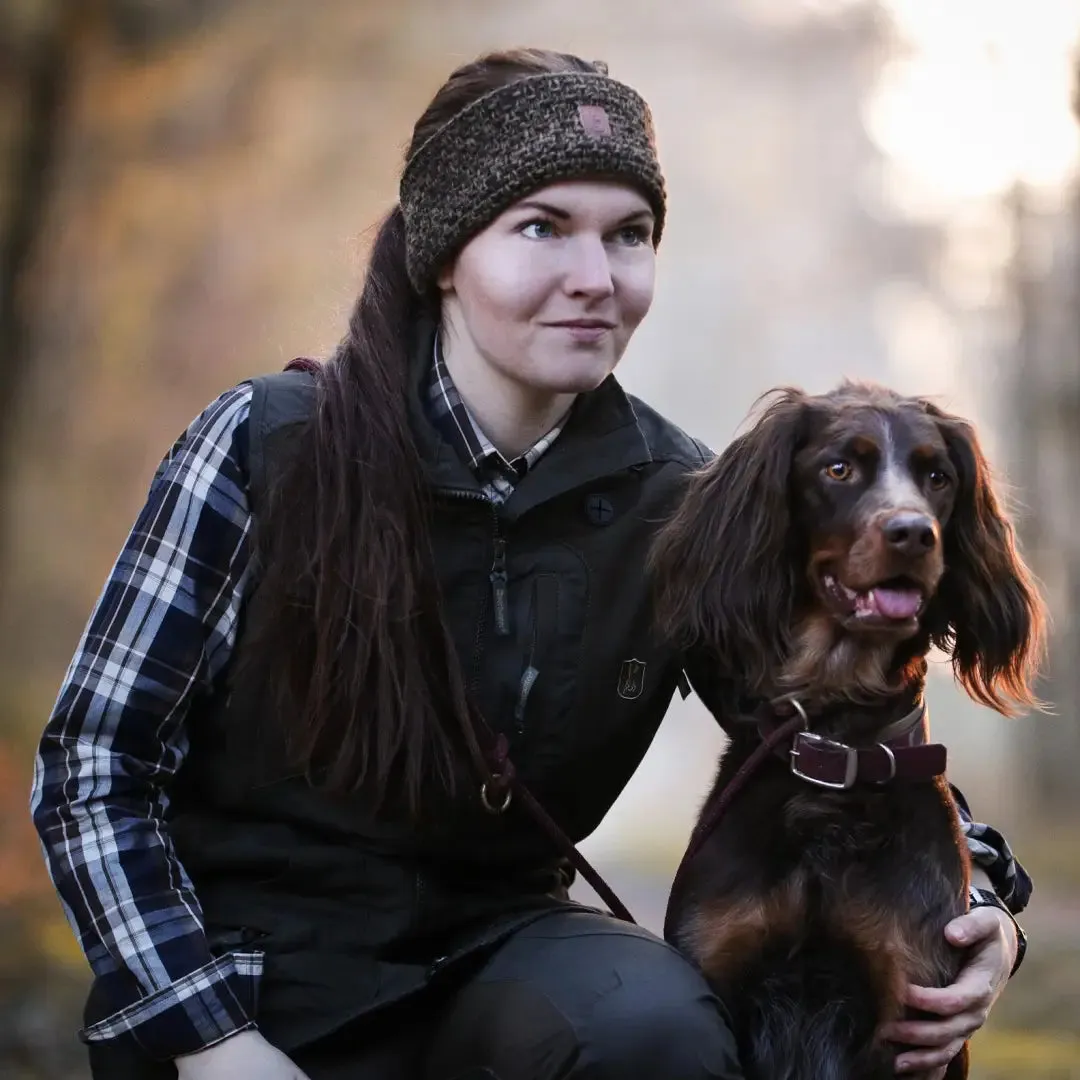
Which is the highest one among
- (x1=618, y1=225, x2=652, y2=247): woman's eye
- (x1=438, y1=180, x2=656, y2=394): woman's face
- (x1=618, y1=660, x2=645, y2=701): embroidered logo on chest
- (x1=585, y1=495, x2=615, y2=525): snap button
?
(x1=618, y1=225, x2=652, y2=247): woman's eye

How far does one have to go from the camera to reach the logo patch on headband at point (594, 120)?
2.30 m

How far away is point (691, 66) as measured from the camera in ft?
39.7

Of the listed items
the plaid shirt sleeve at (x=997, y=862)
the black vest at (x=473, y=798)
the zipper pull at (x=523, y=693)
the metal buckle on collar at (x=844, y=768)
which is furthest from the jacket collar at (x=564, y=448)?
the plaid shirt sleeve at (x=997, y=862)

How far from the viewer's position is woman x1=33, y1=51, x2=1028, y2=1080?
2127 mm

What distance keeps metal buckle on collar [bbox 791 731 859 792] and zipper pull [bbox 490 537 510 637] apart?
447 millimetres

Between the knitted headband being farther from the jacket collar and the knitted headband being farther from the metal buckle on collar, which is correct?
the metal buckle on collar

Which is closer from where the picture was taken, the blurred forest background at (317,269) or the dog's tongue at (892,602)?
the dog's tongue at (892,602)

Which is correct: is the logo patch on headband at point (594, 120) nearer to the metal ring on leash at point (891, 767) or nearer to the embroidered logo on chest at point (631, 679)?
the embroidered logo on chest at point (631, 679)

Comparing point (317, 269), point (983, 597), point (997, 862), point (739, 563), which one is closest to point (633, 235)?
point (739, 563)

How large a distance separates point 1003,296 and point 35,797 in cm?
870

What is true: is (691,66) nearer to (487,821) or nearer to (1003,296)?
(1003,296)

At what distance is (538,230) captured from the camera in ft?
7.63

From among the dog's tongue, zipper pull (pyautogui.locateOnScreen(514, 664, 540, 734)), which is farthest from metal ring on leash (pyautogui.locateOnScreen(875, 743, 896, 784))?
zipper pull (pyautogui.locateOnScreen(514, 664, 540, 734))

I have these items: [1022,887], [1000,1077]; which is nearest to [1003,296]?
[1000,1077]
